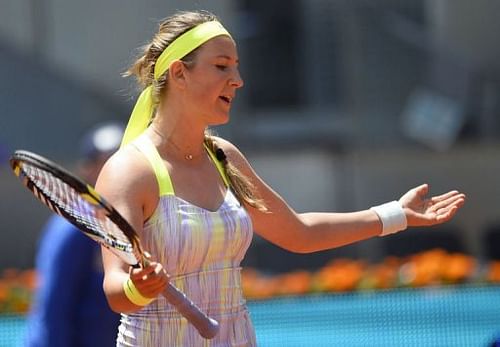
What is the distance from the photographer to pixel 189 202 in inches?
126

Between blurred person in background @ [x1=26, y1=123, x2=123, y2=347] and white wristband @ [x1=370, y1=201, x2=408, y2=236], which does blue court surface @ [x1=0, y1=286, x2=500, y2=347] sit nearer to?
blurred person in background @ [x1=26, y1=123, x2=123, y2=347]

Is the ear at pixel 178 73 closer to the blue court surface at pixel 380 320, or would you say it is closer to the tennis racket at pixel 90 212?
the tennis racket at pixel 90 212

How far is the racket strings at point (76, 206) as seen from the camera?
9.63 feet

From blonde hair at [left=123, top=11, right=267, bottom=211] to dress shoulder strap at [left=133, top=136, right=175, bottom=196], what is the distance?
0.17m

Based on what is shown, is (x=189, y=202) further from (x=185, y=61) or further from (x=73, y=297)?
(x=73, y=297)

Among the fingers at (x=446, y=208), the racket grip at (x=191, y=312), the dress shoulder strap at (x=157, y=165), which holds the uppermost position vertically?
the dress shoulder strap at (x=157, y=165)

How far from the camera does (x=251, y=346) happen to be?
3.24 metres

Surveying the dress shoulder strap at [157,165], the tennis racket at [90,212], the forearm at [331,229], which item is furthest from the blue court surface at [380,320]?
the tennis racket at [90,212]

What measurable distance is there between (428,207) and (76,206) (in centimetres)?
113

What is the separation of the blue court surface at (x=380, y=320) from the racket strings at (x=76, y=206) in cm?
363

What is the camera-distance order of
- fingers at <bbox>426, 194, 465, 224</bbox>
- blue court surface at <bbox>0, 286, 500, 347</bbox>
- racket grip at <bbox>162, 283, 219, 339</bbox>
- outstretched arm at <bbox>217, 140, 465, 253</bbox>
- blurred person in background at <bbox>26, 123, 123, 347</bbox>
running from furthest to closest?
blue court surface at <bbox>0, 286, 500, 347</bbox>, blurred person in background at <bbox>26, 123, 123, 347</bbox>, fingers at <bbox>426, 194, 465, 224</bbox>, outstretched arm at <bbox>217, 140, 465, 253</bbox>, racket grip at <bbox>162, 283, 219, 339</bbox>

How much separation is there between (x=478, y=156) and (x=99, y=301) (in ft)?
26.8

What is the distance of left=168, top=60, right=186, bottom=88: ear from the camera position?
329 centimetres

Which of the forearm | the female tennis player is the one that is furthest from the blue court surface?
the female tennis player
